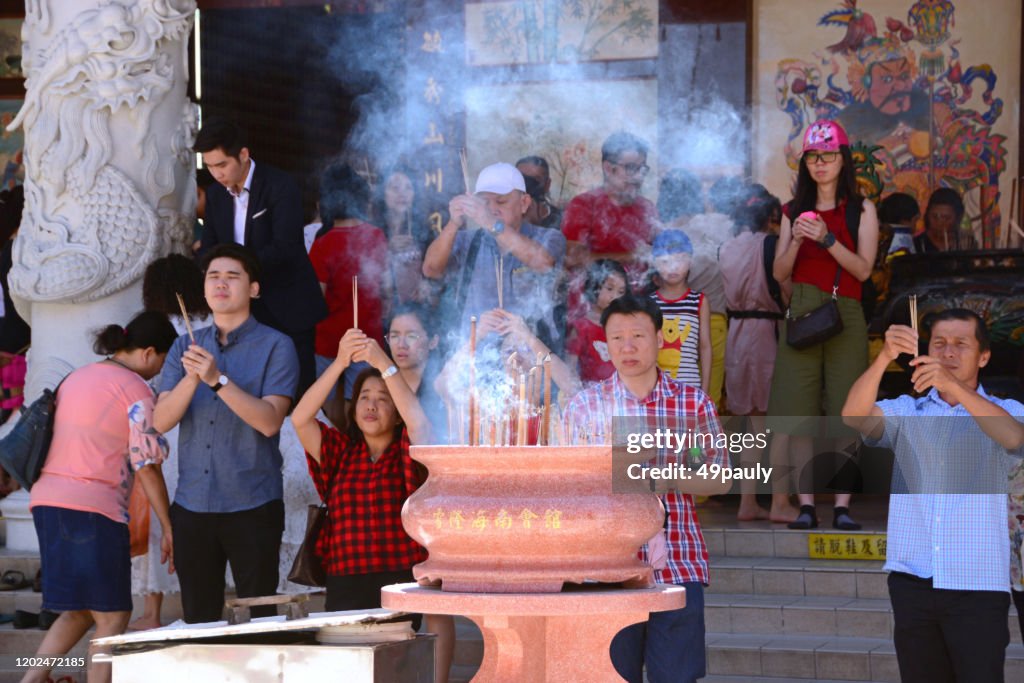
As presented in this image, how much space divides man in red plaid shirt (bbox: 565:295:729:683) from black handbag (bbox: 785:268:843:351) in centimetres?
200

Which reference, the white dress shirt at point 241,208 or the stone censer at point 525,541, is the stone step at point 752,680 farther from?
the white dress shirt at point 241,208

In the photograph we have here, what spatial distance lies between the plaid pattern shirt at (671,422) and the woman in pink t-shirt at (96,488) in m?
1.81

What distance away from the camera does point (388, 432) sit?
5.43 metres

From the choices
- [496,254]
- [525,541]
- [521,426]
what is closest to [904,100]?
[496,254]

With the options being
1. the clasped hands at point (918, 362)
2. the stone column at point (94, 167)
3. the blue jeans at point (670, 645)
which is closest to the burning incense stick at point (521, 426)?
the blue jeans at point (670, 645)

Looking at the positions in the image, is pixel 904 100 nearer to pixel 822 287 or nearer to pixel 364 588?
pixel 822 287

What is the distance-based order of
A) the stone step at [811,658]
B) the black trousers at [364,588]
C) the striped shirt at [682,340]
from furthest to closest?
the striped shirt at [682,340] → the stone step at [811,658] → the black trousers at [364,588]

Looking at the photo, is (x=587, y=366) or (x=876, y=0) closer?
(x=587, y=366)

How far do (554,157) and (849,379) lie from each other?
3290mm

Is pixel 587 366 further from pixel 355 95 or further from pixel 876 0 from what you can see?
pixel 876 0

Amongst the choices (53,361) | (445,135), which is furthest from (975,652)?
(445,135)

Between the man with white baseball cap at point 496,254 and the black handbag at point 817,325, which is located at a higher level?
the man with white baseball cap at point 496,254

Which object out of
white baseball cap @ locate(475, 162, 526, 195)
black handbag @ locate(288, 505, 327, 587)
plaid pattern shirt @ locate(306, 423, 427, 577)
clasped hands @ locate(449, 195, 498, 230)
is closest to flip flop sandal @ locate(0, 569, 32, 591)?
black handbag @ locate(288, 505, 327, 587)

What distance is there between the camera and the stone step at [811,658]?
18.7 ft
